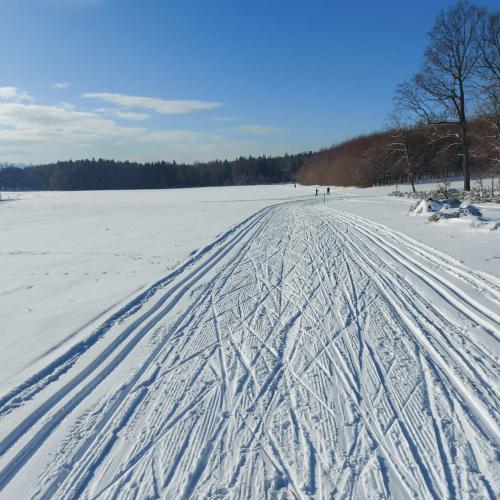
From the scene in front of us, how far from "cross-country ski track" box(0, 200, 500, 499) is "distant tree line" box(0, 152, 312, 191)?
397ft

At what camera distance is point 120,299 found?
734 centimetres

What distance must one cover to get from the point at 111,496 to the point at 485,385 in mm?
3806

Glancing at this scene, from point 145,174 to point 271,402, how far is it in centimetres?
12529

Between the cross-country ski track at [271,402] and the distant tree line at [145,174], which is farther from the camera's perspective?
the distant tree line at [145,174]

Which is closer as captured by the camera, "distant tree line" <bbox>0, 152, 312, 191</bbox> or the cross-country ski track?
the cross-country ski track

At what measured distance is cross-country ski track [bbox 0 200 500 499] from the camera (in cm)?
287

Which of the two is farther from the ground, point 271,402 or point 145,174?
point 145,174

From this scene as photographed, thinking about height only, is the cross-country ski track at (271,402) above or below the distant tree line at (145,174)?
below

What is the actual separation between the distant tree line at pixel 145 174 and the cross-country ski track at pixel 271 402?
12092 cm

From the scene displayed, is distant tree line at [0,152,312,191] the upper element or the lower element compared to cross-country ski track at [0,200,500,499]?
upper

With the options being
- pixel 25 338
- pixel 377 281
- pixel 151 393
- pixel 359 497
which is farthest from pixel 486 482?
pixel 25 338

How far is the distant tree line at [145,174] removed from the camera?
382ft

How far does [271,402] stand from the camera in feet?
12.4

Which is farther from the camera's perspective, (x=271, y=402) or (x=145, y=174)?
(x=145, y=174)
